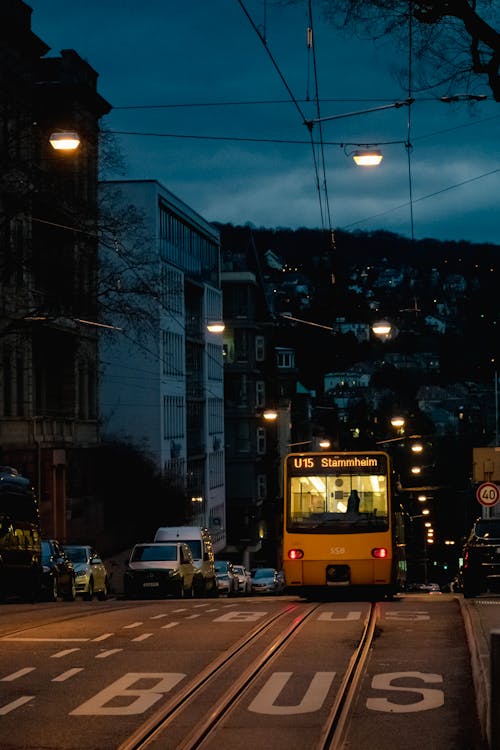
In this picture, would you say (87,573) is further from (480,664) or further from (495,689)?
(495,689)

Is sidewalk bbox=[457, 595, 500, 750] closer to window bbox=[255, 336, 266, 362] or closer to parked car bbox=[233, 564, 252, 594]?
parked car bbox=[233, 564, 252, 594]

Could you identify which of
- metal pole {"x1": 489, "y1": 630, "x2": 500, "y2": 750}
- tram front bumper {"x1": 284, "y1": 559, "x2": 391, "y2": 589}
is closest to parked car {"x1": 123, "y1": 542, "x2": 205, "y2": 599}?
tram front bumper {"x1": 284, "y1": 559, "x2": 391, "y2": 589}

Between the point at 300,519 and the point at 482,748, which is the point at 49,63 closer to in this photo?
the point at 300,519

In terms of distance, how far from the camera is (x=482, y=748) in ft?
33.2

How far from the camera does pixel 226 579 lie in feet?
177

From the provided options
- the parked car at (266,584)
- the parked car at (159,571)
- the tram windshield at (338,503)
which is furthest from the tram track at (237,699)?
the parked car at (266,584)

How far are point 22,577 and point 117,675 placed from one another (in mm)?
18739

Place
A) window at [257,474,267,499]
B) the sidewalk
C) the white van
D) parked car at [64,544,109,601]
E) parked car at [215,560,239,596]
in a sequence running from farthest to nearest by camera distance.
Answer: window at [257,474,267,499] → parked car at [215,560,239,596] → the white van → parked car at [64,544,109,601] → the sidewalk

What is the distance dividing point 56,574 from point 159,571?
4.23 m

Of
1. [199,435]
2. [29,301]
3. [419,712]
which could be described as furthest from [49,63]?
[419,712]

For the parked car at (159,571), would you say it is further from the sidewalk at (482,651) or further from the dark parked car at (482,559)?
the sidewalk at (482,651)

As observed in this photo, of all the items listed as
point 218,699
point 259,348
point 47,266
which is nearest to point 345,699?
point 218,699

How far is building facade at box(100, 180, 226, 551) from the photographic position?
7825 centimetres

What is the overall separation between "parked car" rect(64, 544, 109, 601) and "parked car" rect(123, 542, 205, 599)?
942mm
